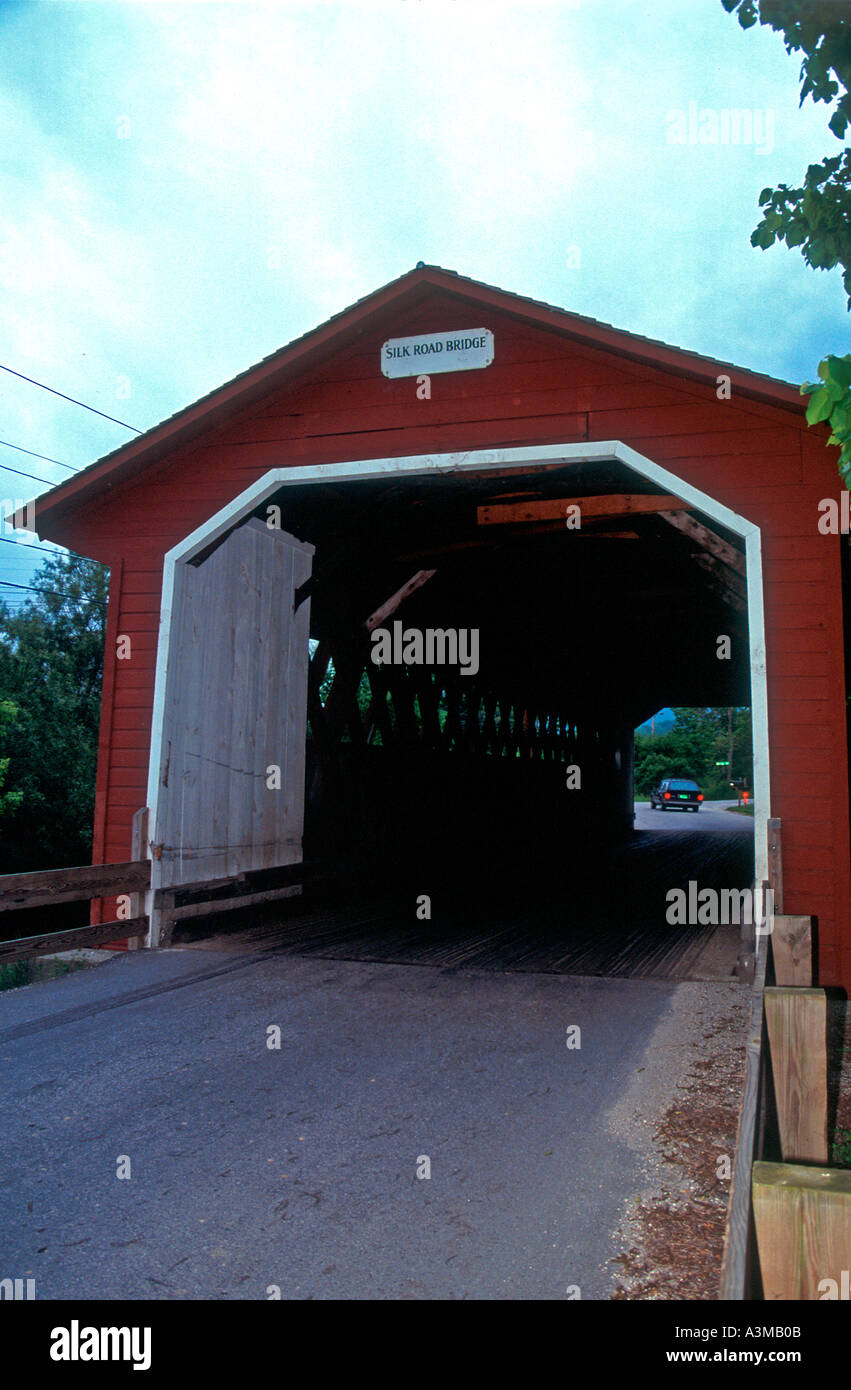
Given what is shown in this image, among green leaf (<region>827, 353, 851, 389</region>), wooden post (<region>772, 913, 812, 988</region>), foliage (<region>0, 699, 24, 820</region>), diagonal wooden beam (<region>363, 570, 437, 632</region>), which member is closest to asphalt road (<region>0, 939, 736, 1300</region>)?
wooden post (<region>772, 913, 812, 988</region>)

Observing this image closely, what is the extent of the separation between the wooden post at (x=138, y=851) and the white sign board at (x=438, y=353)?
4.10m

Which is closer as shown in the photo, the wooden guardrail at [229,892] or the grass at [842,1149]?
the grass at [842,1149]

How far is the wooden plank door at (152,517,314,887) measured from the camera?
783 centimetres

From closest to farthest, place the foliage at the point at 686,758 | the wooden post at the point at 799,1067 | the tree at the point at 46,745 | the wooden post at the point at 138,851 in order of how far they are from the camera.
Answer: the wooden post at the point at 799,1067
the wooden post at the point at 138,851
the tree at the point at 46,745
the foliage at the point at 686,758

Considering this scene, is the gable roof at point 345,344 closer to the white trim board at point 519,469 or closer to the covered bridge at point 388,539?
the covered bridge at point 388,539

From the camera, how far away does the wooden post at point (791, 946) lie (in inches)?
227

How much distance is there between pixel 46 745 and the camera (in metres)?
23.8

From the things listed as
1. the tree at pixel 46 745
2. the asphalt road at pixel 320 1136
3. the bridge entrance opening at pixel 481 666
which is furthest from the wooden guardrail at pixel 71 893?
the tree at pixel 46 745

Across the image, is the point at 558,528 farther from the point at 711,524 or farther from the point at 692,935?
the point at 692,935

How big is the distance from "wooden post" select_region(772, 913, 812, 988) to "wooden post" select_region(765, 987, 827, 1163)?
7.00 feet

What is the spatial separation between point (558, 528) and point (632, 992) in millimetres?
4945
